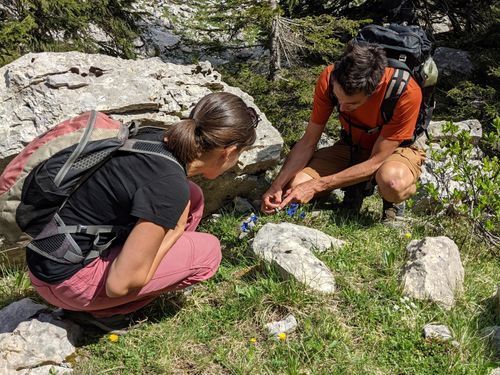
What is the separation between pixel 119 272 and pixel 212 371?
90 cm

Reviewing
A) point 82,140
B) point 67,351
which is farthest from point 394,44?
point 67,351

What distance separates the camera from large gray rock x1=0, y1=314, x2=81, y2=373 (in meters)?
3.24

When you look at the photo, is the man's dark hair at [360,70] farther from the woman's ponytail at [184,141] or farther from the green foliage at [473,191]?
the woman's ponytail at [184,141]

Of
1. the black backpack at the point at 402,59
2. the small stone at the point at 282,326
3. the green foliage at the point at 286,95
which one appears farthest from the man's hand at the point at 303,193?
the small stone at the point at 282,326

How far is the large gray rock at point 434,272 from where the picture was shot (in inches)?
146

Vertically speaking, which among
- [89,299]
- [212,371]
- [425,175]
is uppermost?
[89,299]

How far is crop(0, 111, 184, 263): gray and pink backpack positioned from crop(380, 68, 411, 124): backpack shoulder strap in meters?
2.46

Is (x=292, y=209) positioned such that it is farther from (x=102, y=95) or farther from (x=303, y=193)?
(x=102, y=95)

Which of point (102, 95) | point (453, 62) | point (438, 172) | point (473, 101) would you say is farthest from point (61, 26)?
point (453, 62)

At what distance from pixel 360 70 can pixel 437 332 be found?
7.28 ft

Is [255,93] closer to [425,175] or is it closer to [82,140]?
[425,175]

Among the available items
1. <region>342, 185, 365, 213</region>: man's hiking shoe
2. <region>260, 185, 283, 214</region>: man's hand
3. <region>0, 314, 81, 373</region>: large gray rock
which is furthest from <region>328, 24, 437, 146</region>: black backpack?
<region>0, 314, 81, 373</region>: large gray rock

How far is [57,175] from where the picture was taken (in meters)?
2.86

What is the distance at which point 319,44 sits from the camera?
21.9 feet
